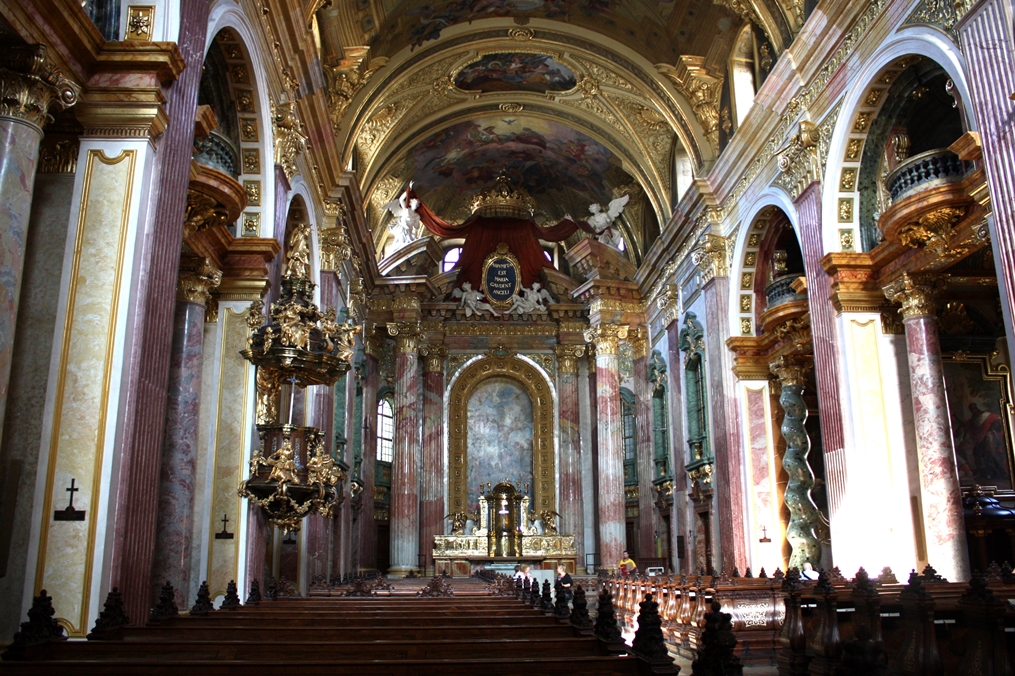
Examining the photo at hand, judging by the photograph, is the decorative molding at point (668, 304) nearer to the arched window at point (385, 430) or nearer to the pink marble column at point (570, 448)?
the pink marble column at point (570, 448)

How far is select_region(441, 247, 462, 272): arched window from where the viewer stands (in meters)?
27.8

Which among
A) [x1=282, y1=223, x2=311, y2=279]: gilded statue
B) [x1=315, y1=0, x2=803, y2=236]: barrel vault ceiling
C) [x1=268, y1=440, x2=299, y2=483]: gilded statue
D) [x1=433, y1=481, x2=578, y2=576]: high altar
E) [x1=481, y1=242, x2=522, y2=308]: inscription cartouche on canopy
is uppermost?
[x1=315, y1=0, x2=803, y2=236]: barrel vault ceiling

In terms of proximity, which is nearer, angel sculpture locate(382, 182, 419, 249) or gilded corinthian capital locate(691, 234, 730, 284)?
gilded corinthian capital locate(691, 234, 730, 284)

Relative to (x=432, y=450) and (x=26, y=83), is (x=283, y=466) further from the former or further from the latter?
(x=432, y=450)

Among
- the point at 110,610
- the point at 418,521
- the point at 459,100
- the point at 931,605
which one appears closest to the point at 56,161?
the point at 110,610

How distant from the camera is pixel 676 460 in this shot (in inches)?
827

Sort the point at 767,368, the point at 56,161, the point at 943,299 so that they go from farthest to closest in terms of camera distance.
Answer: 1. the point at 767,368
2. the point at 943,299
3. the point at 56,161

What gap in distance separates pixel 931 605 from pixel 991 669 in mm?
622

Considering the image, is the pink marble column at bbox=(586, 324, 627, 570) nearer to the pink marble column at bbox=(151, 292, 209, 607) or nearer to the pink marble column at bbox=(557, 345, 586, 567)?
the pink marble column at bbox=(557, 345, 586, 567)

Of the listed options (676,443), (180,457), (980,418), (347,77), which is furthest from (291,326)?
(676,443)

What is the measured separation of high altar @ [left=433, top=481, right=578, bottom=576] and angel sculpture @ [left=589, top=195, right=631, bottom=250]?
7.81 meters

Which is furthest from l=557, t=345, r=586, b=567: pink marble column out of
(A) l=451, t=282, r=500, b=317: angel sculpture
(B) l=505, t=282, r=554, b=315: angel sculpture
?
(A) l=451, t=282, r=500, b=317: angel sculpture

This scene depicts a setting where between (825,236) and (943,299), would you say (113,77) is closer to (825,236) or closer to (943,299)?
(825,236)

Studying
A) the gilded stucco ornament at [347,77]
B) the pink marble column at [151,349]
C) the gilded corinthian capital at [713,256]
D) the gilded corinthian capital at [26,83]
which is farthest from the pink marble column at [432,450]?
the gilded corinthian capital at [26,83]
